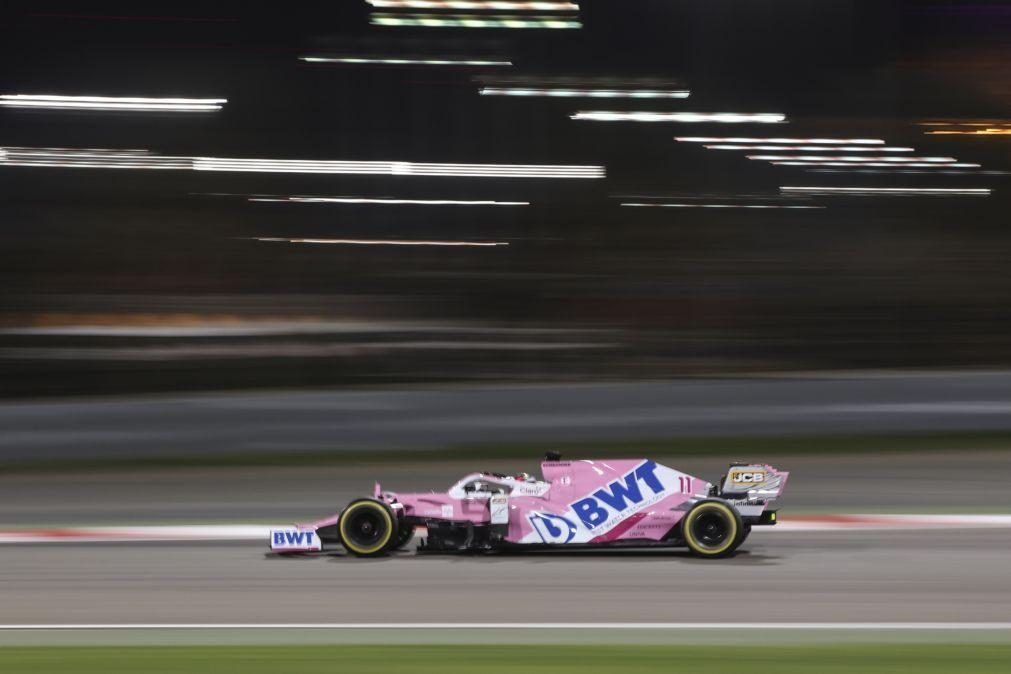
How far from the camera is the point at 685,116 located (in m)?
26.7

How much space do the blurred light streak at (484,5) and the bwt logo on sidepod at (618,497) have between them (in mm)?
19247

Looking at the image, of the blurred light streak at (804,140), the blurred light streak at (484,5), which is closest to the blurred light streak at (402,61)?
the blurred light streak at (484,5)

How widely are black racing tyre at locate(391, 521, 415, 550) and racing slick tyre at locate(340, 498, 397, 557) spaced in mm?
39

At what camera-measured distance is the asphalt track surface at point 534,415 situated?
1413cm

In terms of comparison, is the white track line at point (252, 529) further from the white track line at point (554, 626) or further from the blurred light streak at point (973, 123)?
the blurred light streak at point (973, 123)

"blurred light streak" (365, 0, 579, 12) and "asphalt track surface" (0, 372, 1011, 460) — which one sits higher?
"blurred light streak" (365, 0, 579, 12)

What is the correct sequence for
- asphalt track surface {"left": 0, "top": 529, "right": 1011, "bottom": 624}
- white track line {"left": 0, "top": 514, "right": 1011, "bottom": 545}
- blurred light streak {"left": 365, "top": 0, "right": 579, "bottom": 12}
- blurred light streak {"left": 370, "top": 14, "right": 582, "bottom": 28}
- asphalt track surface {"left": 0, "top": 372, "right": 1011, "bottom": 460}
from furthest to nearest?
blurred light streak {"left": 370, "top": 14, "right": 582, "bottom": 28} < blurred light streak {"left": 365, "top": 0, "right": 579, "bottom": 12} < asphalt track surface {"left": 0, "top": 372, "right": 1011, "bottom": 460} < white track line {"left": 0, "top": 514, "right": 1011, "bottom": 545} < asphalt track surface {"left": 0, "top": 529, "right": 1011, "bottom": 624}

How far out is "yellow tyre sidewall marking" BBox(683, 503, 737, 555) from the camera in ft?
27.4

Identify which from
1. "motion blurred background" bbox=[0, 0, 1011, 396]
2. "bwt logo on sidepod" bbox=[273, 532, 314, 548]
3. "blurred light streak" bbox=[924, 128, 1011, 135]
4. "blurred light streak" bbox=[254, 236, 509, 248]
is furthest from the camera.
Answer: "blurred light streak" bbox=[924, 128, 1011, 135]

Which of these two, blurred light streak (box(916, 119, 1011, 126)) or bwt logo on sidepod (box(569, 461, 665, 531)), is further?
blurred light streak (box(916, 119, 1011, 126))

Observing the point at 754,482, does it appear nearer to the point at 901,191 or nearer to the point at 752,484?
the point at 752,484

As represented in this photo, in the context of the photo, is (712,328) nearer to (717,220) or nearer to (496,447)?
(717,220)

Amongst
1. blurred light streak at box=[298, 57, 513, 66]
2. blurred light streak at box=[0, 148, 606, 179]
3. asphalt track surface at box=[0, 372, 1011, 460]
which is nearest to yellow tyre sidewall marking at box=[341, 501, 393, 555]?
asphalt track surface at box=[0, 372, 1011, 460]

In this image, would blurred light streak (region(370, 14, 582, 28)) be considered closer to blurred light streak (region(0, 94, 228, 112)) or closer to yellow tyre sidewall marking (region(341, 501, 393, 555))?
blurred light streak (region(0, 94, 228, 112))
